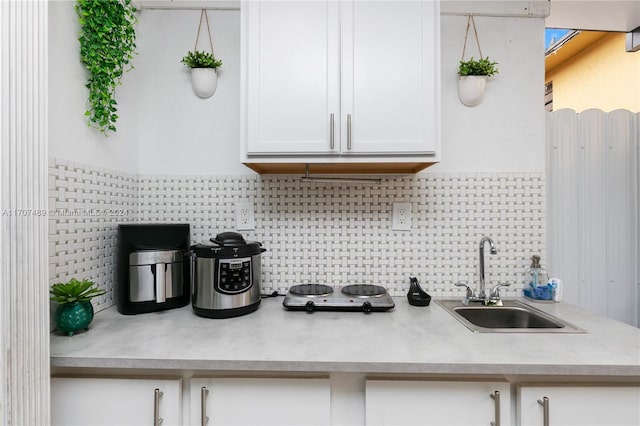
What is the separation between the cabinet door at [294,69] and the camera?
1.38m

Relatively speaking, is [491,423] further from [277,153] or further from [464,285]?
[277,153]

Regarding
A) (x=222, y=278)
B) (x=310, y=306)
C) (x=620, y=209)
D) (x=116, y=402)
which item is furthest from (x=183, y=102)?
(x=620, y=209)

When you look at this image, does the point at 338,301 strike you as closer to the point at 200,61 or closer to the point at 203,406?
the point at 203,406

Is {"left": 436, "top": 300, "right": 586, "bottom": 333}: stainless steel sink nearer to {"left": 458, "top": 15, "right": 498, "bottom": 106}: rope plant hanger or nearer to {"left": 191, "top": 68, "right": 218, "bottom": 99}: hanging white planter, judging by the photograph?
{"left": 458, "top": 15, "right": 498, "bottom": 106}: rope plant hanger

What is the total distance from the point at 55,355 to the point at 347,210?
1.29 m

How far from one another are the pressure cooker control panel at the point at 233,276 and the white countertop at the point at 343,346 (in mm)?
125

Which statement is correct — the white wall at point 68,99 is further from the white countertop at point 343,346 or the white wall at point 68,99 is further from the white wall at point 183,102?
the white countertop at point 343,346

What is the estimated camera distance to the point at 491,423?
1001 millimetres

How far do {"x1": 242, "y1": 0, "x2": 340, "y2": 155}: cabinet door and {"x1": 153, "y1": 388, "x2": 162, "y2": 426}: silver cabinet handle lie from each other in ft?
3.00

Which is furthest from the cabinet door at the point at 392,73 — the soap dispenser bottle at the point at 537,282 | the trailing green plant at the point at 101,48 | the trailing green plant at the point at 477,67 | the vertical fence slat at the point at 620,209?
the vertical fence slat at the point at 620,209

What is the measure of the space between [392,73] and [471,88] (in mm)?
556

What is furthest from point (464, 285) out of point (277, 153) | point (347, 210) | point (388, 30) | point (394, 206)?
point (388, 30)

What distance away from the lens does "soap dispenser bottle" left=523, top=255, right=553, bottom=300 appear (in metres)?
1.63

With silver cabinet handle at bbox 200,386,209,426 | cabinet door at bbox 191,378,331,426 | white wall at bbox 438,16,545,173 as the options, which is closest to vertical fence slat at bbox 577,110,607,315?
white wall at bbox 438,16,545,173
